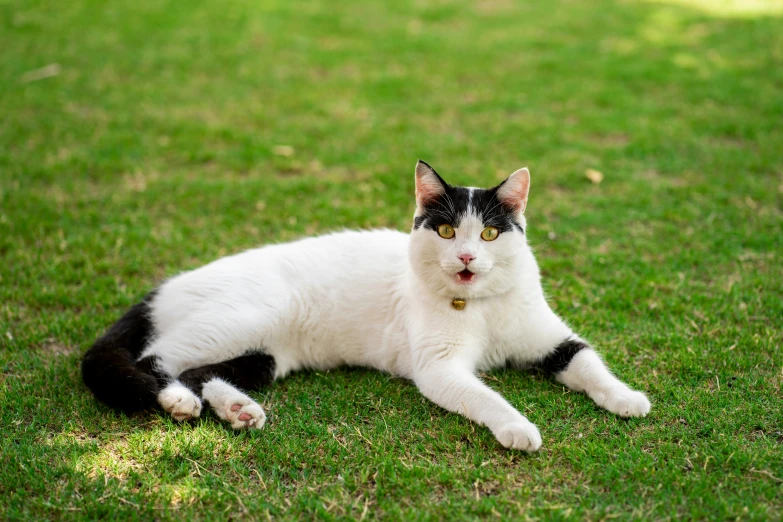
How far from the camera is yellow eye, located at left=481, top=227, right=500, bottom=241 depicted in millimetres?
3256

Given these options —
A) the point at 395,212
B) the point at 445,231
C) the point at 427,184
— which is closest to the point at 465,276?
the point at 445,231

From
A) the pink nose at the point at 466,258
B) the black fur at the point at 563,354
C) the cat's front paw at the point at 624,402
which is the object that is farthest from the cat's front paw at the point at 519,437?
the pink nose at the point at 466,258

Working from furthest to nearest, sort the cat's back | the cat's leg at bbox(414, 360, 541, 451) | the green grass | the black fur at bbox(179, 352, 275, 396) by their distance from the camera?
the cat's back → the black fur at bbox(179, 352, 275, 396) → the cat's leg at bbox(414, 360, 541, 451) → the green grass

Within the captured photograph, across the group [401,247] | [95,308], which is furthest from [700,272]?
[95,308]

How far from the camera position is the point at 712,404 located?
322 centimetres

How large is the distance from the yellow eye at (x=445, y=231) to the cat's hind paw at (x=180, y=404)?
140 cm

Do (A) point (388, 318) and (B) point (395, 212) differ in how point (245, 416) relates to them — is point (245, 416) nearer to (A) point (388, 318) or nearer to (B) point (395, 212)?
(A) point (388, 318)

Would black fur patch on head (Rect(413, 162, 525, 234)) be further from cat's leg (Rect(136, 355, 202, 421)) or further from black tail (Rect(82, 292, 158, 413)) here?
black tail (Rect(82, 292, 158, 413))

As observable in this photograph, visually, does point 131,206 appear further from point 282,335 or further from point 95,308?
point 282,335

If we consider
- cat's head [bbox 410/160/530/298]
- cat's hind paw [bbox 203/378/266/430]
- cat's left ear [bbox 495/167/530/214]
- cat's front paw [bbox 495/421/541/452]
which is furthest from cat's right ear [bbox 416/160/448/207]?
A: cat's hind paw [bbox 203/378/266/430]

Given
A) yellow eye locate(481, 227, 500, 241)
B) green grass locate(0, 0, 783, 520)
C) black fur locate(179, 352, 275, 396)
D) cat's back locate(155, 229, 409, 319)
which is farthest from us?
cat's back locate(155, 229, 409, 319)

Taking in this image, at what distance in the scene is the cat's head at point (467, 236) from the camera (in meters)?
3.21

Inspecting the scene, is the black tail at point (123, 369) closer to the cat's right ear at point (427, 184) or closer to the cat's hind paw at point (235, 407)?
the cat's hind paw at point (235, 407)

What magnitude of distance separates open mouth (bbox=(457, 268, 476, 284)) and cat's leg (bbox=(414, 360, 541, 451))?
1.39 feet
